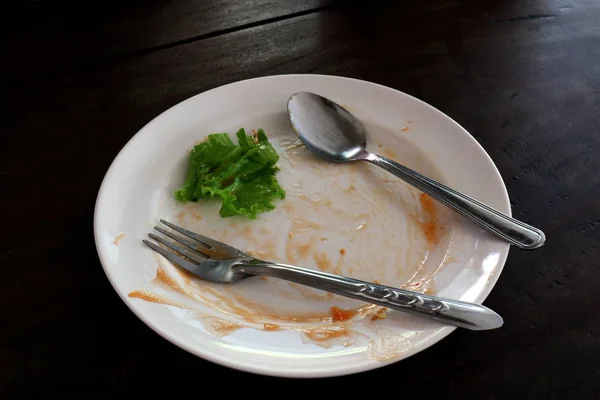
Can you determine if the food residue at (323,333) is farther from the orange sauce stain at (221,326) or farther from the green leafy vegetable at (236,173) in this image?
the green leafy vegetable at (236,173)

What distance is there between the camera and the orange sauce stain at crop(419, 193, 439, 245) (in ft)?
3.04

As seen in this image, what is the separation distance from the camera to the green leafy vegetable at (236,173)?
0.99 m

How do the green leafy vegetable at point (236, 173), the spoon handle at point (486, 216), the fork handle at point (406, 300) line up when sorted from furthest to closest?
the green leafy vegetable at point (236, 173)
the spoon handle at point (486, 216)
the fork handle at point (406, 300)

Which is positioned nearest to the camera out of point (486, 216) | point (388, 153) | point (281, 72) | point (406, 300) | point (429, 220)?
point (406, 300)

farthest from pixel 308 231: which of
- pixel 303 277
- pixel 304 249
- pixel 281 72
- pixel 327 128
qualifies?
pixel 281 72

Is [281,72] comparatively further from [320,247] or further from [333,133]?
[320,247]

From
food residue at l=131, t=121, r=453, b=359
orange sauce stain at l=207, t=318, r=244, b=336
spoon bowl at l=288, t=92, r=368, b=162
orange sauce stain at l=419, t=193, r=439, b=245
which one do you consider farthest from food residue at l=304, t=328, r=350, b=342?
spoon bowl at l=288, t=92, r=368, b=162

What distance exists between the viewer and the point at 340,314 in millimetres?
806

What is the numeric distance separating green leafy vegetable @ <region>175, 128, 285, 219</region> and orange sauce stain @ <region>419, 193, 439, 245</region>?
0.28 meters

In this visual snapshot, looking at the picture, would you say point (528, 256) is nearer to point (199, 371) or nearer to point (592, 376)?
point (592, 376)

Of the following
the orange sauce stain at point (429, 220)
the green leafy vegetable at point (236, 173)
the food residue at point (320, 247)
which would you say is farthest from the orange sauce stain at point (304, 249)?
the orange sauce stain at point (429, 220)

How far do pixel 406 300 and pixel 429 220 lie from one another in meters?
0.26

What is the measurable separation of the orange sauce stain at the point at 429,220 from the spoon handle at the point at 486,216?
0.04 metres

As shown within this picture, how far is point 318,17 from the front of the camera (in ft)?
4.81
